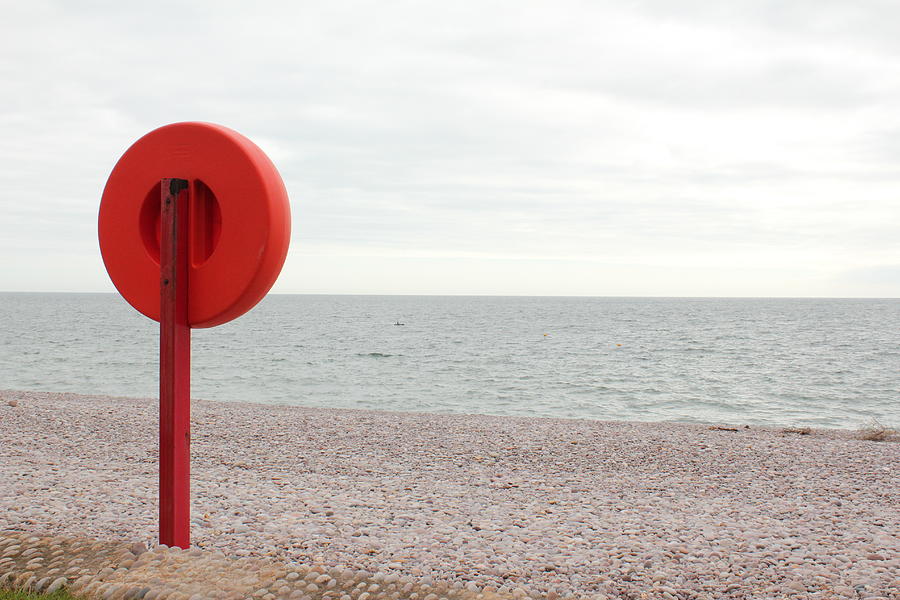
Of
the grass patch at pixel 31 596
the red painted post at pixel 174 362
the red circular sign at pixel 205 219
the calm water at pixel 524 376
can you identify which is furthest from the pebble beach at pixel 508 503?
the calm water at pixel 524 376

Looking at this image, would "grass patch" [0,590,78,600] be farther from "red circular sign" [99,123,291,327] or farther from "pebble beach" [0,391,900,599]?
"red circular sign" [99,123,291,327]

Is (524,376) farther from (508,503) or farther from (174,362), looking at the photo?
(174,362)

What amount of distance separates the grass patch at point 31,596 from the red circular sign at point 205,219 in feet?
5.02

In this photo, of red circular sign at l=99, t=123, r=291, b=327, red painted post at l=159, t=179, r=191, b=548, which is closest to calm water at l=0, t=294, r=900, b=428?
red painted post at l=159, t=179, r=191, b=548

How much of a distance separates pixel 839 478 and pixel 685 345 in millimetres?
40936

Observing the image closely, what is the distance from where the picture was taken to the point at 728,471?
770cm

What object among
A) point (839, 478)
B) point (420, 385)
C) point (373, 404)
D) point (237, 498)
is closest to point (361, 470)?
point (237, 498)

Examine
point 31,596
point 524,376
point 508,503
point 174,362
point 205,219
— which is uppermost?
point 205,219

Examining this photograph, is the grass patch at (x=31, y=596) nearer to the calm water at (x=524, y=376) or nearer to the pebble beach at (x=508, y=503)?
the pebble beach at (x=508, y=503)

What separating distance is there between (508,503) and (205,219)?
350 cm

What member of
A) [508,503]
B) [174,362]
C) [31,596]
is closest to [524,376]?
[508,503]

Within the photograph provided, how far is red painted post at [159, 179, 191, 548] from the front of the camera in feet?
13.1

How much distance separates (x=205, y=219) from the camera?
13.4ft

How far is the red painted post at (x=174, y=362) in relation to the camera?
13.1 feet
